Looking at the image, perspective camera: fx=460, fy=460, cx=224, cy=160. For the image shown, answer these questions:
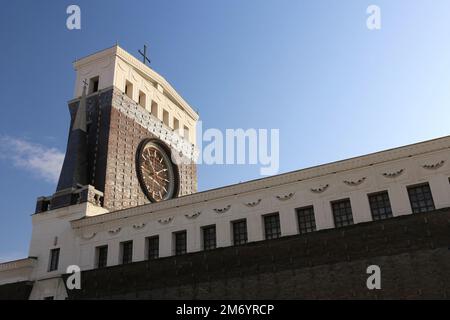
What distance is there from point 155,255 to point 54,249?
7706 millimetres

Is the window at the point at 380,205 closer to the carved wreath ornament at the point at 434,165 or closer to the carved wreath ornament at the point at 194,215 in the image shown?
the carved wreath ornament at the point at 434,165

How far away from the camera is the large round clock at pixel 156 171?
37.3 m

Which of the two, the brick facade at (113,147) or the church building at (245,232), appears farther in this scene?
the brick facade at (113,147)

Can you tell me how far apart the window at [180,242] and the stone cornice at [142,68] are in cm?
1926

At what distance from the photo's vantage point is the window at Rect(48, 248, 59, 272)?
29.1 m

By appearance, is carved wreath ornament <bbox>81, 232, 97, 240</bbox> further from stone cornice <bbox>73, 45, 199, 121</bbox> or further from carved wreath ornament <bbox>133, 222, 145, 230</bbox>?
stone cornice <bbox>73, 45, 199, 121</bbox>

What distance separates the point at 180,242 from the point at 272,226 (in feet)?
18.4

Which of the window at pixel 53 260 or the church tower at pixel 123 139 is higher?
the church tower at pixel 123 139

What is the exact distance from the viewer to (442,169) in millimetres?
21359

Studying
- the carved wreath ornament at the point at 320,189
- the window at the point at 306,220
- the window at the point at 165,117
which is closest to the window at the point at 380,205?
the carved wreath ornament at the point at 320,189

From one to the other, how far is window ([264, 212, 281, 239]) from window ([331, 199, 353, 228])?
9.73 feet

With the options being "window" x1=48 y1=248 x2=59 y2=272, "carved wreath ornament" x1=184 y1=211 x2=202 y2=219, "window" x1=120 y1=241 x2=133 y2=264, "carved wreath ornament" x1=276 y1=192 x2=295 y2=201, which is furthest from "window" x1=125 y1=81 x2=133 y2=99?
"carved wreath ornament" x1=276 y1=192 x2=295 y2=201

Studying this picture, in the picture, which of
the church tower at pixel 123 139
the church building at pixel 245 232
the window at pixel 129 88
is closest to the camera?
the church building at pixel 245 232

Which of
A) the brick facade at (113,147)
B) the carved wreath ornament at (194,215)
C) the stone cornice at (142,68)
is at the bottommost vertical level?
the carved wreath ornament at (194,215)
